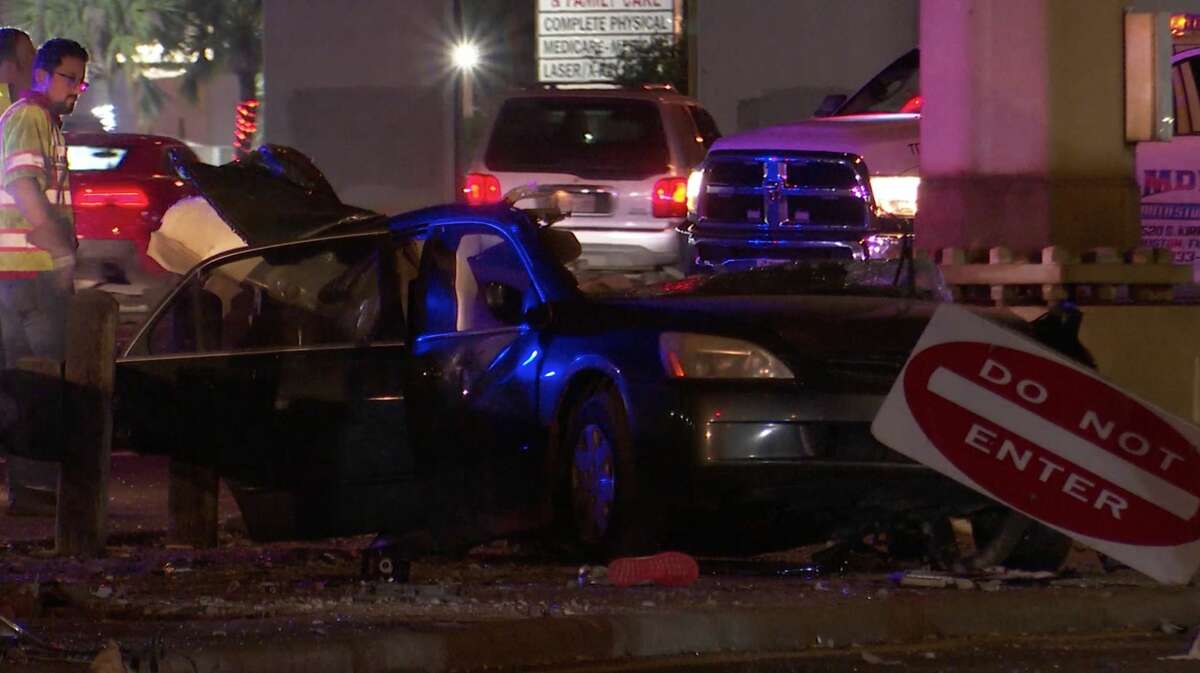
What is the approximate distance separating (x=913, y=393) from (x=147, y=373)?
323 cm

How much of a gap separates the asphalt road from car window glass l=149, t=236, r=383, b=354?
2840 millimetres

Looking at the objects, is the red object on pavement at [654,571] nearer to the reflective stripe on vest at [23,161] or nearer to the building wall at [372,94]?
the reflective stripe on vest at [23,161]

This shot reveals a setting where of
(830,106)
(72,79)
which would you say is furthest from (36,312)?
(830,106)

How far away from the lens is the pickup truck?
13.2 m

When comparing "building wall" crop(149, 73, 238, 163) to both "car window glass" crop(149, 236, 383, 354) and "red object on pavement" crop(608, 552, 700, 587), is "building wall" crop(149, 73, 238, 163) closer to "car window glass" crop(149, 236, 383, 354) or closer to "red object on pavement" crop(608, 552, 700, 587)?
"car window glass" crop(149, 236, 383, 354)

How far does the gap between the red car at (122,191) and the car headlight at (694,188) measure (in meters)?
5.08

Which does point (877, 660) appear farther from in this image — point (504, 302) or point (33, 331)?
point (33, 331)

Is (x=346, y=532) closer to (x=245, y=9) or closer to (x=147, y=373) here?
(x=147, y=373)

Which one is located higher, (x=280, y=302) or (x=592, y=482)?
(x=280, y=302)

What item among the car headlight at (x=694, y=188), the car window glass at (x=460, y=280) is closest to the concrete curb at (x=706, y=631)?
the car window glass at (x=460, y=280)

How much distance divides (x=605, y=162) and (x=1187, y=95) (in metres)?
4.20

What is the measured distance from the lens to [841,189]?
1322 centimetres

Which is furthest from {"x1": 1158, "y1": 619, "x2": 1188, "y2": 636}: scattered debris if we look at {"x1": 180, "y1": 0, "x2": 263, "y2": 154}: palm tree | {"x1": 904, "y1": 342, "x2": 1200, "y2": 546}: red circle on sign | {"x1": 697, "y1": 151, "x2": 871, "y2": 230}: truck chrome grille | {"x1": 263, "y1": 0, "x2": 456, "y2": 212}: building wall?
{"x1": 180, "y1": 0, "x2": 263, "y2": 154}: palm tree

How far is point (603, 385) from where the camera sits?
7.45 meters
